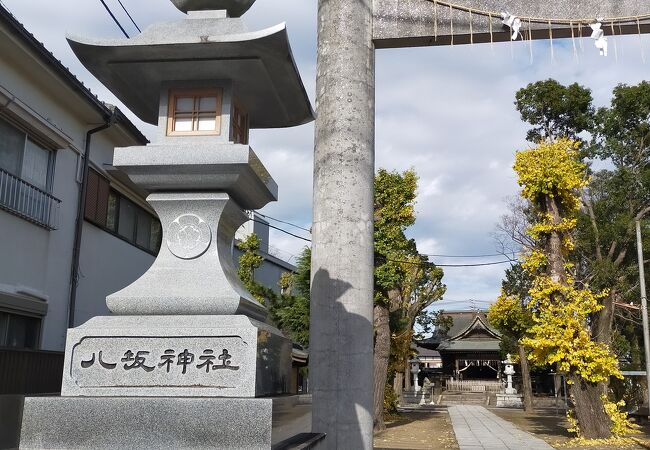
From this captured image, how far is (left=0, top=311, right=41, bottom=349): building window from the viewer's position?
28.3ft

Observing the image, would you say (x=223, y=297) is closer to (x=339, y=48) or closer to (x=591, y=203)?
(x=339, y=48)

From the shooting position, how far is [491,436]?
18.4 m

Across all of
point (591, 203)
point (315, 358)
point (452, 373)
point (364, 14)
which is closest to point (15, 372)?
point (315, 358)

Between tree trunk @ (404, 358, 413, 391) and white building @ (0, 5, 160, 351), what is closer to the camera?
white building @ (0, 5, 160, 351)

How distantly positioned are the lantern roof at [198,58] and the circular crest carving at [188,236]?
1.04 m

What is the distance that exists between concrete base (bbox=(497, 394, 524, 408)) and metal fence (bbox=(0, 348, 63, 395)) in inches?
1355

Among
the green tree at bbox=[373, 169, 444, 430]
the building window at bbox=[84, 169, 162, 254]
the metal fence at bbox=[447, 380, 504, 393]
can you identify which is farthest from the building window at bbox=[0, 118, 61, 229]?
the metal fence at bbox=[447, 380, 504, 393]

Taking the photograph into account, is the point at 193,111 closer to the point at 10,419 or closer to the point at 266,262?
the point at 10,419

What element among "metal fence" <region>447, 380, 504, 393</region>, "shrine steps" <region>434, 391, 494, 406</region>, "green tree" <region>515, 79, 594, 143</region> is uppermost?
"green tree" <region>515, 79, 594, 143</region>

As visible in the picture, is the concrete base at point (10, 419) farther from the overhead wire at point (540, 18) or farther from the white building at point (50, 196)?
the overhead wire at point (540, 18)

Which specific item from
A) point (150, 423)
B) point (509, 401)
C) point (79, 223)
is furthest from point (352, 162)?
point (509, 401)

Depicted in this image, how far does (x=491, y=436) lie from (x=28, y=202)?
1449cm

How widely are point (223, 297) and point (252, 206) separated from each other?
93 cm

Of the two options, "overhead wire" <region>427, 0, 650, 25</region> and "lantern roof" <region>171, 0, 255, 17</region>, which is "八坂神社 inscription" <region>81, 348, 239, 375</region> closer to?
"lantern roof" <region>171, 0, 255, 17</region>
